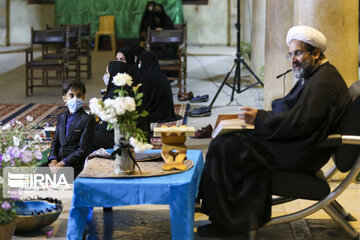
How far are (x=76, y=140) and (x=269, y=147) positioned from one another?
5.82ft

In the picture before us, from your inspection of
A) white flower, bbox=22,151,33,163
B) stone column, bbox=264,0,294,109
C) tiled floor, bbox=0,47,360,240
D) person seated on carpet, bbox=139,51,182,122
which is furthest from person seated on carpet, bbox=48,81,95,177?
stone column, bbox=264,0,294,109

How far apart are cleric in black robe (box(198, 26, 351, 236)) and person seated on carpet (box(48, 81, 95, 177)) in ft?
4.43

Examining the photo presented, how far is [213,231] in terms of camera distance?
14.2ft

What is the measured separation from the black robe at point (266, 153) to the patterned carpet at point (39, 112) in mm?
3960

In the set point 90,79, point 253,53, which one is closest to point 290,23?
point 253,53

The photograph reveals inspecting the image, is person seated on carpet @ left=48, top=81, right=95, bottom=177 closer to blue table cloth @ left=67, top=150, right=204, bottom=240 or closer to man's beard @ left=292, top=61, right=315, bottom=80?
blue table cloth @ left=67, top=150, right=204, bottom=240

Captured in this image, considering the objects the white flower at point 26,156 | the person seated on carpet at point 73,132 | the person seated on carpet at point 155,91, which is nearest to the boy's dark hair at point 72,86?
the person seated on carpet at point 73,132

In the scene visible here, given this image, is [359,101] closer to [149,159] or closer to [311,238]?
[311,238]

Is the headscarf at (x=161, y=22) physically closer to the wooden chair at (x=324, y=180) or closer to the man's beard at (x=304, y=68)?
the man's beard at (x=304, y=68)

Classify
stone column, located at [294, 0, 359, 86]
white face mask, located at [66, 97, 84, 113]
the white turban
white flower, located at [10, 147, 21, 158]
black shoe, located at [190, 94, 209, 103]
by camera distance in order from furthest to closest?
black shoe, located at [190, 94, 209, 103]
stone column, located at [294, 0, 359, 86]
white face mask, located at [66, 97, 84, 113]
the white turban
white flower, located at [10, 147, 21, 158]

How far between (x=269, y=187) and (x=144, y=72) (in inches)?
181

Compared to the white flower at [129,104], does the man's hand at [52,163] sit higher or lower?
lower

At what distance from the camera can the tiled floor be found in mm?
4402

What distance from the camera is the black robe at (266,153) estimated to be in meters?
4.07
